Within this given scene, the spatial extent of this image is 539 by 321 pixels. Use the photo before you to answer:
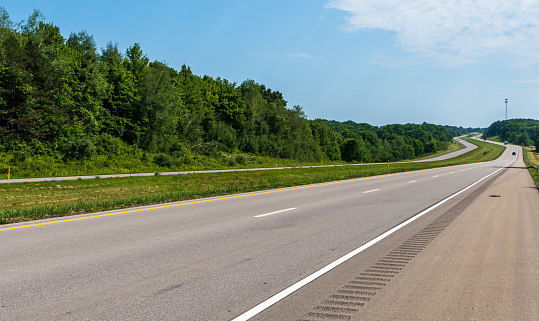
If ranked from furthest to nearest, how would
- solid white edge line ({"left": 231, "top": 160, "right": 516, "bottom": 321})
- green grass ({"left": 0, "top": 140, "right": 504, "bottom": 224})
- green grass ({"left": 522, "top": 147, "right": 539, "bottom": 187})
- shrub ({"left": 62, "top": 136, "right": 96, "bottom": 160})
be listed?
shrub ({"left": 62, "top": 136, "right": 96, "bottom": 160}) < green grass ({"left": 522, "top": 147, "right": 539, "bottom": 187}) < green grass ({"left": 0, "top": 140, "right": 504, "bottom": 224}) < solid white edge line ({"left": 231, "top": 160, "right": 516, "bottom": 321})

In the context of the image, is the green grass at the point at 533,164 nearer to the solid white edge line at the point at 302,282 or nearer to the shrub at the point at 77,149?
the solid white edge line at the point at 302,282

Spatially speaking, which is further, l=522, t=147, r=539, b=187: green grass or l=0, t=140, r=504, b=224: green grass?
l=522, t=147, r=539, b=187: green grass

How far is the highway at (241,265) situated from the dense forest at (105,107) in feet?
118

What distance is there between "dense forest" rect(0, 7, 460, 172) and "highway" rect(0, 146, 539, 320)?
3583 centimetres

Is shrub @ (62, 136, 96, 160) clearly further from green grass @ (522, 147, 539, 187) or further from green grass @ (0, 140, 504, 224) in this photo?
green grass @ (522, 147, 539, 187)

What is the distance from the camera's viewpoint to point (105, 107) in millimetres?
57625

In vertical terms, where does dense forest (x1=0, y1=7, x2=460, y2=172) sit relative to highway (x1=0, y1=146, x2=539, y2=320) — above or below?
above

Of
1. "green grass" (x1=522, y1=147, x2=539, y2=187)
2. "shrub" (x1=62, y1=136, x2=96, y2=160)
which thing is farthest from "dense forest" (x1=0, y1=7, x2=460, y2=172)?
"green grass" (x1=522, y1=147, x2=539, y2=187)

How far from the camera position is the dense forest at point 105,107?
4244 cm

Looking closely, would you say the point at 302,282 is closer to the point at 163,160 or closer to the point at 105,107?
the point at 163,160

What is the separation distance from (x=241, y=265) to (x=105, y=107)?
5702 cm

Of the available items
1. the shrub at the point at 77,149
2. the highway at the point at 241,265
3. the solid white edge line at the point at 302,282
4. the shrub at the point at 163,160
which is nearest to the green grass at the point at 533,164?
the highway at the point at 241,265

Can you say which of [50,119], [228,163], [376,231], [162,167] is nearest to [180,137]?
[228,163]

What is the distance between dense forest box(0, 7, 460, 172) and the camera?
139 ft
